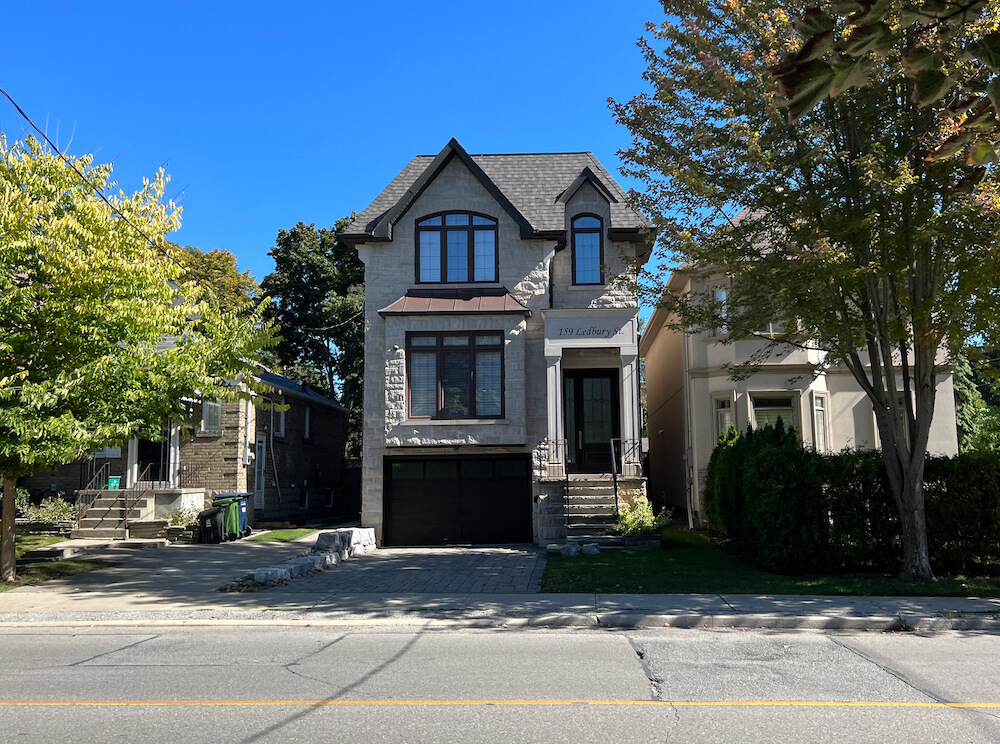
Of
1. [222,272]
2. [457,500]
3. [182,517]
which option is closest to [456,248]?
[457,500]

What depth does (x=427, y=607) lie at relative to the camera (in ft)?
35.5

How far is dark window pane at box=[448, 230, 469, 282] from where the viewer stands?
68.7 ft

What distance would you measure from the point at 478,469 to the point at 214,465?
27.3 ft

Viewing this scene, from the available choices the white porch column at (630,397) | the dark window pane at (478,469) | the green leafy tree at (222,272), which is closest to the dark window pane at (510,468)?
the dark window pane at (478,469)

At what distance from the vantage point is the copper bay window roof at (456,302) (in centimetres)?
1978

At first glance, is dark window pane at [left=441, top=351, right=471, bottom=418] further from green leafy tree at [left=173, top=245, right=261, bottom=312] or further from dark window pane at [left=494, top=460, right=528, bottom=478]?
green leafy tree at [left=173, top=245, right=261, bottom=312]

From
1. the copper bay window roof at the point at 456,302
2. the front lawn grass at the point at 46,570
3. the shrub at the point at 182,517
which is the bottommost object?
the front lawn grass at the point at 46,570

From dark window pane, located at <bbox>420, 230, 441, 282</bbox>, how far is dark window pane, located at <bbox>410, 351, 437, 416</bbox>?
2.24 m

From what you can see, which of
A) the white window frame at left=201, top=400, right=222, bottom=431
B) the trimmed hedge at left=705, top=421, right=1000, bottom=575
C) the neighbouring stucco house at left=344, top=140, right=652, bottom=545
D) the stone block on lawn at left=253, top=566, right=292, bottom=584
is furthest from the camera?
the white window frame at left=201, top=400, right=222, bottom=431

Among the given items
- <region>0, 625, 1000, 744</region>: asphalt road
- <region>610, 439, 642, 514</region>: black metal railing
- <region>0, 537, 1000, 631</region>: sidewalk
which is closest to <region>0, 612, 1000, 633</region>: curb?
<region>0, 537, 1000, 631</region>: sidewalk

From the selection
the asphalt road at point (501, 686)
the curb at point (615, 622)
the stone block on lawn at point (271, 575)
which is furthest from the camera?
the stone block on lawn at point (271, 575)

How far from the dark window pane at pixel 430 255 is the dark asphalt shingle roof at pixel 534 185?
1.40 m

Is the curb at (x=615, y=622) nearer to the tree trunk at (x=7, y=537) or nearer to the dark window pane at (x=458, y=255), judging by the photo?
the tree trunk at (x=7, y=537)

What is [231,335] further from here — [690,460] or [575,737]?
[690,460]
